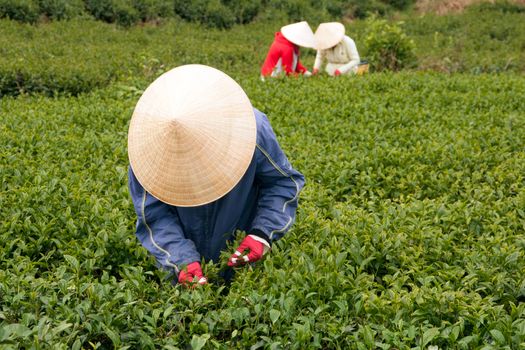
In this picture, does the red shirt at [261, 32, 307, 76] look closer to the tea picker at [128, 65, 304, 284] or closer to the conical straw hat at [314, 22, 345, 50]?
the conical straw hat at [314, 22, 345, 50]

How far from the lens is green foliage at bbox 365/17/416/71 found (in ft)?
33.6

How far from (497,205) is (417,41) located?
12520 millimetres

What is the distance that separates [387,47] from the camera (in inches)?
408

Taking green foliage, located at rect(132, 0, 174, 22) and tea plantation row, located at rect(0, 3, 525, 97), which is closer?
tea plantation row, located at rect(0, 3, 525, 97)

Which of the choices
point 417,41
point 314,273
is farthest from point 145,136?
point 417,41

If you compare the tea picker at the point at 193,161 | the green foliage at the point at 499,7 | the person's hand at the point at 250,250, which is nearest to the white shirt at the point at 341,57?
the tea picker at the point at 193,161

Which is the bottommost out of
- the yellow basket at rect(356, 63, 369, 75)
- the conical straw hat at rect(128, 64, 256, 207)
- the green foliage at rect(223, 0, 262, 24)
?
the green foliage at rect(223, 0, 262, 24)

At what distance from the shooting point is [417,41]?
50.9 ft

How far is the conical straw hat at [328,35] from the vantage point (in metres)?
8.31

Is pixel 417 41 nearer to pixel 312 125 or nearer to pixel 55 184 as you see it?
pixel 312 125

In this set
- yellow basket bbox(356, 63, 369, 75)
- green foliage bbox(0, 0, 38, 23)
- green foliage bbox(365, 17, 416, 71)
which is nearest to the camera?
yellow basket bbox(356, 63, 369, 75)

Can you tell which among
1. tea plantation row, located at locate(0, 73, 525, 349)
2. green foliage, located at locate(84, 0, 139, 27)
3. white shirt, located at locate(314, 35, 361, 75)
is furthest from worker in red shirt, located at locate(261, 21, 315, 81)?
green foliage, located at locate(84, 0, 139, 27)

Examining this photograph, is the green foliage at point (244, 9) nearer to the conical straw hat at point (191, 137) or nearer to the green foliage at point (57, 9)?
the green foliage at point (57, 9)

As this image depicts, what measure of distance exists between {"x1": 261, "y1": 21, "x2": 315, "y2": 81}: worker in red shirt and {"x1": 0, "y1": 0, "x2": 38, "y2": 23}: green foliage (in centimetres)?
882
